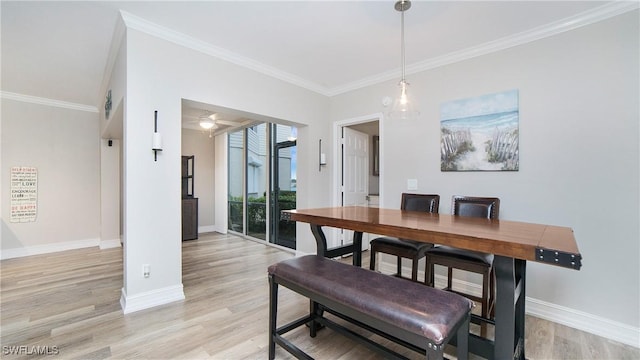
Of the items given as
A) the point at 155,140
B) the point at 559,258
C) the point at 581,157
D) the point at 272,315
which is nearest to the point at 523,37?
the point at 581,157

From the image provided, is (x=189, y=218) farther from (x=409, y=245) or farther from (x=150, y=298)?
(x=409, y=245)

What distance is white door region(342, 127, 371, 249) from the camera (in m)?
4.33

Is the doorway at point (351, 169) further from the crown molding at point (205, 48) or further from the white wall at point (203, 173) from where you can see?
the white wall at point (203, 173)

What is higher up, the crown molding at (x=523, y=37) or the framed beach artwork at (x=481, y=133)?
the crown molding at (x=523, y=37)

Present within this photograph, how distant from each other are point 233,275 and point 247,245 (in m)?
1.70

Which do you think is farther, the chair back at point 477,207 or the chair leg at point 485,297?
the chair back at point 477,207

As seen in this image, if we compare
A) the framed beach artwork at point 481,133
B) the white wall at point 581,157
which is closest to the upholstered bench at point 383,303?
the white wall at point 581,157

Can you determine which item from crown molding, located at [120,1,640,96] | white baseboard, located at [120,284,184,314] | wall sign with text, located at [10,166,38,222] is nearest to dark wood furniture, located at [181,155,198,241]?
wall sign with text, located at [10,166,38,222]

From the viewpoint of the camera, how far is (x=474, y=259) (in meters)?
2.09

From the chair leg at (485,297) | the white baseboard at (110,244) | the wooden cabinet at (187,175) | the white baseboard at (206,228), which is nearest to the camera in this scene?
the chair leg at (485,297)

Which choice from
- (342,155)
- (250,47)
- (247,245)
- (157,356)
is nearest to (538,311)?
(342,155)

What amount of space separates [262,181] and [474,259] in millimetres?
4197

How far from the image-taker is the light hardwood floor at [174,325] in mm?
1924

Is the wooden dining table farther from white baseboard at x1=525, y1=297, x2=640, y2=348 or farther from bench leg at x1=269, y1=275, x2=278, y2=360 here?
white baseboard at x1=525, y1=297, x2=640, y2=348
